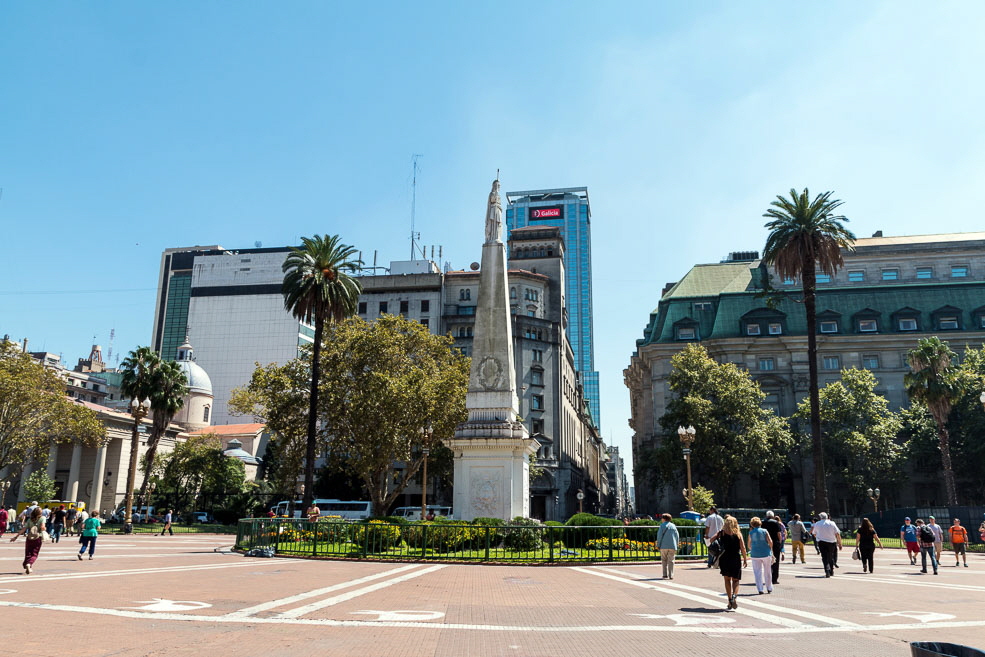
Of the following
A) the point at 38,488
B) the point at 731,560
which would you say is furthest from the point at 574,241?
the point at 731,560

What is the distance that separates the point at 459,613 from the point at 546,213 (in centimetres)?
15270

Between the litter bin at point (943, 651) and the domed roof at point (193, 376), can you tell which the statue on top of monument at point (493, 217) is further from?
the domed roof at point (193, 376)

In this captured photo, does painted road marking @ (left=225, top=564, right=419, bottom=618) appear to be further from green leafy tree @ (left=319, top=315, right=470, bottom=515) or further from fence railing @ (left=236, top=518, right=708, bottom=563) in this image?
green leafy tree @ (left=319, top=315, right=470, bottom=515)

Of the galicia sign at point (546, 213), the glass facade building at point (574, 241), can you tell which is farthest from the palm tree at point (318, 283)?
the glass facade building at point (574, 241)

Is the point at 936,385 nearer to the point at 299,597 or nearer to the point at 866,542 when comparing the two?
the point at 866,542

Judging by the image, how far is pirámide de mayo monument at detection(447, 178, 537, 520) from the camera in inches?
1000

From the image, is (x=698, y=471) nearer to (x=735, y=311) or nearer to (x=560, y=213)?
(x=735, y=311)

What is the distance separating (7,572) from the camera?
16156 millimetres

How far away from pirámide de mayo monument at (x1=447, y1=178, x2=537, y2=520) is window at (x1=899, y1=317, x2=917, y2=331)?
55.3 metres

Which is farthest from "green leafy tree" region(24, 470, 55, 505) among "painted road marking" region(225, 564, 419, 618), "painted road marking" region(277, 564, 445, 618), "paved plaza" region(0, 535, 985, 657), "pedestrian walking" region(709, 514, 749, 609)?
Result: "pedestrian walking" region(709, 514, 749, 609)

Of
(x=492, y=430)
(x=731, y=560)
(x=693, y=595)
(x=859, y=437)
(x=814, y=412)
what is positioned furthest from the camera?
(x=859, y=437)

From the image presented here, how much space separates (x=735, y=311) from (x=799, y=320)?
6.08 m

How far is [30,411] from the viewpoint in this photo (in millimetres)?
44719

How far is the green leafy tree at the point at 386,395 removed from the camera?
43.2m
